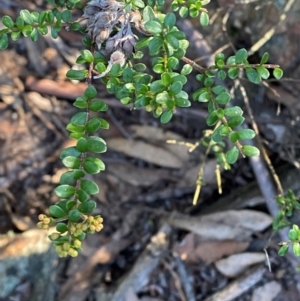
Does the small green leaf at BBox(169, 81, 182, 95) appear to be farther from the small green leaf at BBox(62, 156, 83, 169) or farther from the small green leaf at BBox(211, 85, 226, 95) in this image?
the small green leaf at BBox(62, 156, 83, 169)

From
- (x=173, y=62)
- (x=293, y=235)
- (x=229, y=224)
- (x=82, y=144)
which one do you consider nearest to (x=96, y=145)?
(x=82, y=144)

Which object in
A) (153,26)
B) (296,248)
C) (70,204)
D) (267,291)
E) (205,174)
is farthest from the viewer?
(205,174)

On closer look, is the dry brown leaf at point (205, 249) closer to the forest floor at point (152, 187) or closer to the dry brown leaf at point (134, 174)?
the forest floor at point (152, 187)

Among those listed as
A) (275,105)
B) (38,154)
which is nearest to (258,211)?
(275,105)

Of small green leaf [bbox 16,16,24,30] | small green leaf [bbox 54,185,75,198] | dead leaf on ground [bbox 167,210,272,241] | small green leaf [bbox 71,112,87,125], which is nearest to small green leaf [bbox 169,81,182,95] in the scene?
small green leaf [bbox 71,112,87,125]

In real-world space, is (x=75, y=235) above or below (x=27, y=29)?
below

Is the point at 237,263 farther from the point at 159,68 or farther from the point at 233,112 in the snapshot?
the point at 159,68

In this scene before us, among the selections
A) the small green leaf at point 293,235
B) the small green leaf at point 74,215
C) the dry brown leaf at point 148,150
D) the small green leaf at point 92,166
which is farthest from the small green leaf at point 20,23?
the dry brown leaf at point 148,150
